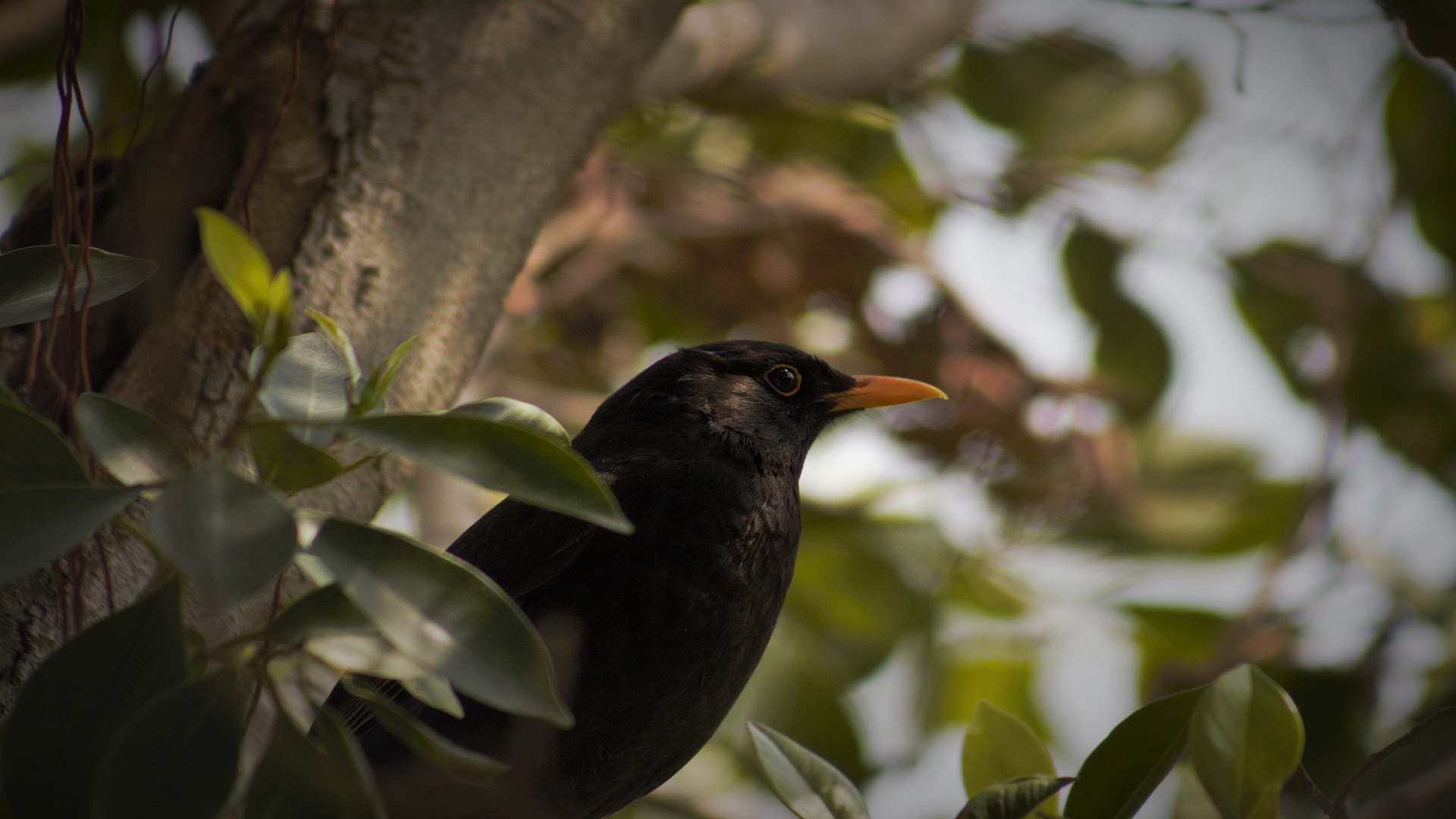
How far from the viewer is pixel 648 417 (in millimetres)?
2732

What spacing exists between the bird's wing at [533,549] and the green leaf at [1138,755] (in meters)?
1.00

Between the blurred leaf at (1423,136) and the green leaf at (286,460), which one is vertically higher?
the green leaf at (286,460)

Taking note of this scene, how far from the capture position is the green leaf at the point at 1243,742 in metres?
1.50

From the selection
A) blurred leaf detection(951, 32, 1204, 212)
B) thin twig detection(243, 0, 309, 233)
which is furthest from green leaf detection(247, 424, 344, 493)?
blurred leaf detection(951, 32, 1204, 212)

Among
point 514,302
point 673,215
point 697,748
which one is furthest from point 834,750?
point 673,215

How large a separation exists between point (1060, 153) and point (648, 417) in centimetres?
314

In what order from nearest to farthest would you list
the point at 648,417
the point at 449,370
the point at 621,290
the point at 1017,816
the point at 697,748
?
the point at 1017,816 < the point at 697,748 < the point at 449,370 < the point at 648,417 < the point at 621,290

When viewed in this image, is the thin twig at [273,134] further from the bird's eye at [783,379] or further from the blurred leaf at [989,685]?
the blurred leaf at [989,685]

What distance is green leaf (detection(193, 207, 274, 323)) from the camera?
1276 mm

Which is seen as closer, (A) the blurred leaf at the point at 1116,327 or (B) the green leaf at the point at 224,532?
(B) the green leaf at the point at 224,532

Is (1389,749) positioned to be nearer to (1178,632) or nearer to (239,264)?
(239,264)

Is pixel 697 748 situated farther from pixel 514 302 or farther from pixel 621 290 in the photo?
pixel 621 290

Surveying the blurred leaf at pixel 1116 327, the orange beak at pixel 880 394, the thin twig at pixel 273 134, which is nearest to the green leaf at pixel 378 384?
the thin twig at pixel 273 134

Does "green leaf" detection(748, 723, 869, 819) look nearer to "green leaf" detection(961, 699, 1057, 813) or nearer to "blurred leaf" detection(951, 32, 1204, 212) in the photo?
"green leaf" detection(961, 699, 1057, 813)
